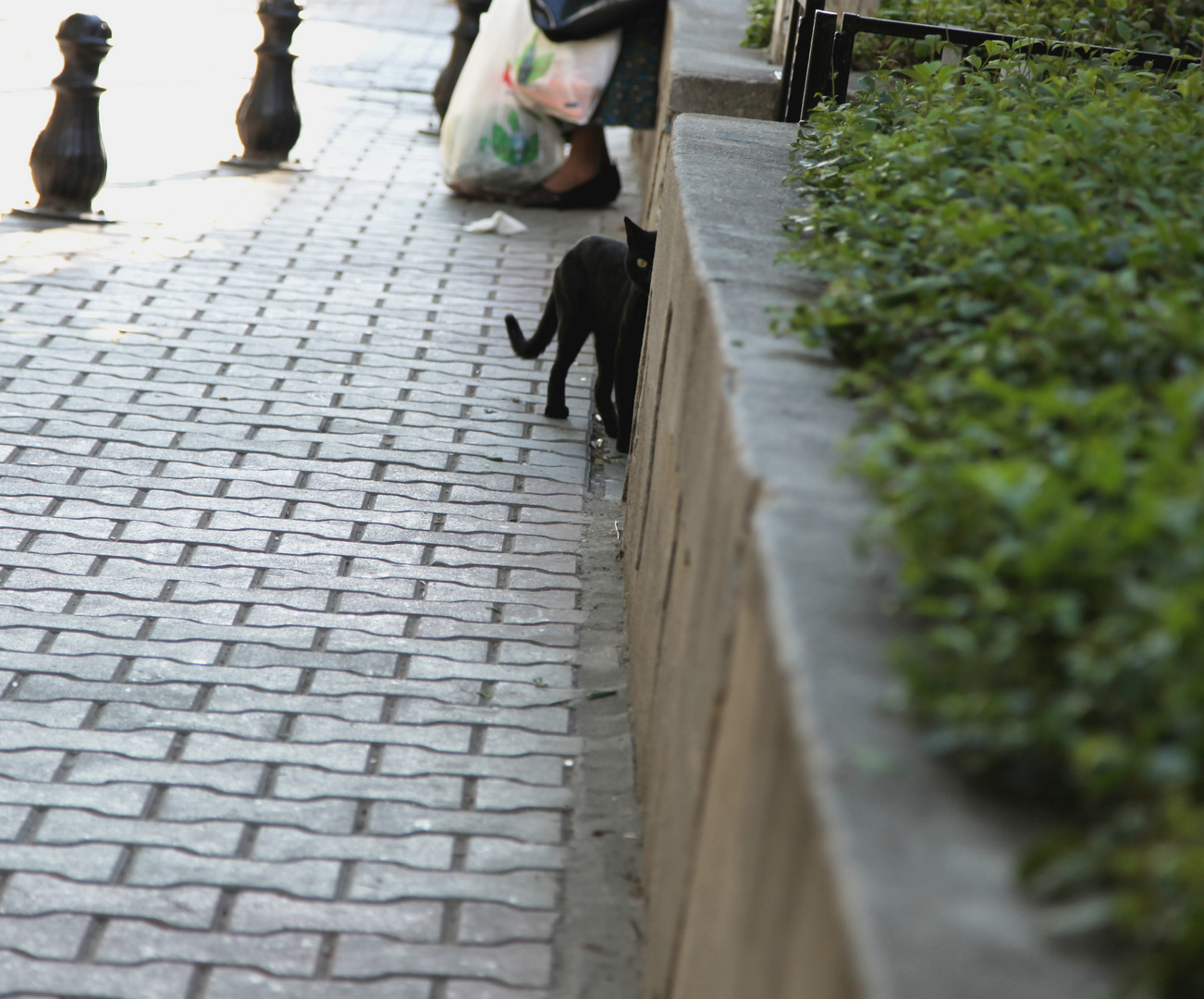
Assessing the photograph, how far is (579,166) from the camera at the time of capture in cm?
952

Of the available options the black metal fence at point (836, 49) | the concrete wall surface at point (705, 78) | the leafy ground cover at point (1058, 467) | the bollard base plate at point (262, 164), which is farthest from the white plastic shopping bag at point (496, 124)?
the leafy ground cover at point (1058, 467)

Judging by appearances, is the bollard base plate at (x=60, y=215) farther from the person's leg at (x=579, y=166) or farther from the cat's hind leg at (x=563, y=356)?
the cat's hind leg at (x=563, y=356)

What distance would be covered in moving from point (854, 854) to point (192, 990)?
6.16 feet

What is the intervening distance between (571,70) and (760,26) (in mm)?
1293

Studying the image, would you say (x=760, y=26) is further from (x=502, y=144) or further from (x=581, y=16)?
(x=502, y=144)

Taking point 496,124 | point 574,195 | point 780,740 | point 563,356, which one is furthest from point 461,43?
point 780,740

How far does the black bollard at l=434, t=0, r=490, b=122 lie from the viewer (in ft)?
35.5

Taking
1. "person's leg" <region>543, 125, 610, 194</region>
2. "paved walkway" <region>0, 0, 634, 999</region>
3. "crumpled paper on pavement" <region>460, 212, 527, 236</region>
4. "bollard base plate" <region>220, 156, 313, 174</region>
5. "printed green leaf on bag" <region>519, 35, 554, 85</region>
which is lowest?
"paved walkway" <region>0, 0, 634, 999</region>

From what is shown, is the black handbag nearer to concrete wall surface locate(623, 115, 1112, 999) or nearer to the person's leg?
the person's leg

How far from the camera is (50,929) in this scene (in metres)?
2.82

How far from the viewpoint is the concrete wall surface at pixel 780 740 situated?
1.26 m

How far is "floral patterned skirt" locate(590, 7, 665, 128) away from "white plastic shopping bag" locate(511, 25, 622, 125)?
0.21 ft

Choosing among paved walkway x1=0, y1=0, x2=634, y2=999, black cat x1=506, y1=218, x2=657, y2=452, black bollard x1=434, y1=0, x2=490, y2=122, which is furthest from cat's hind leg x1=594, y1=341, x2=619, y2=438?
black bollard x1=434, y1=0, x2=490, y2=122

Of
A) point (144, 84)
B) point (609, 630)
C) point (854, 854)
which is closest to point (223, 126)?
point (144, 84)
